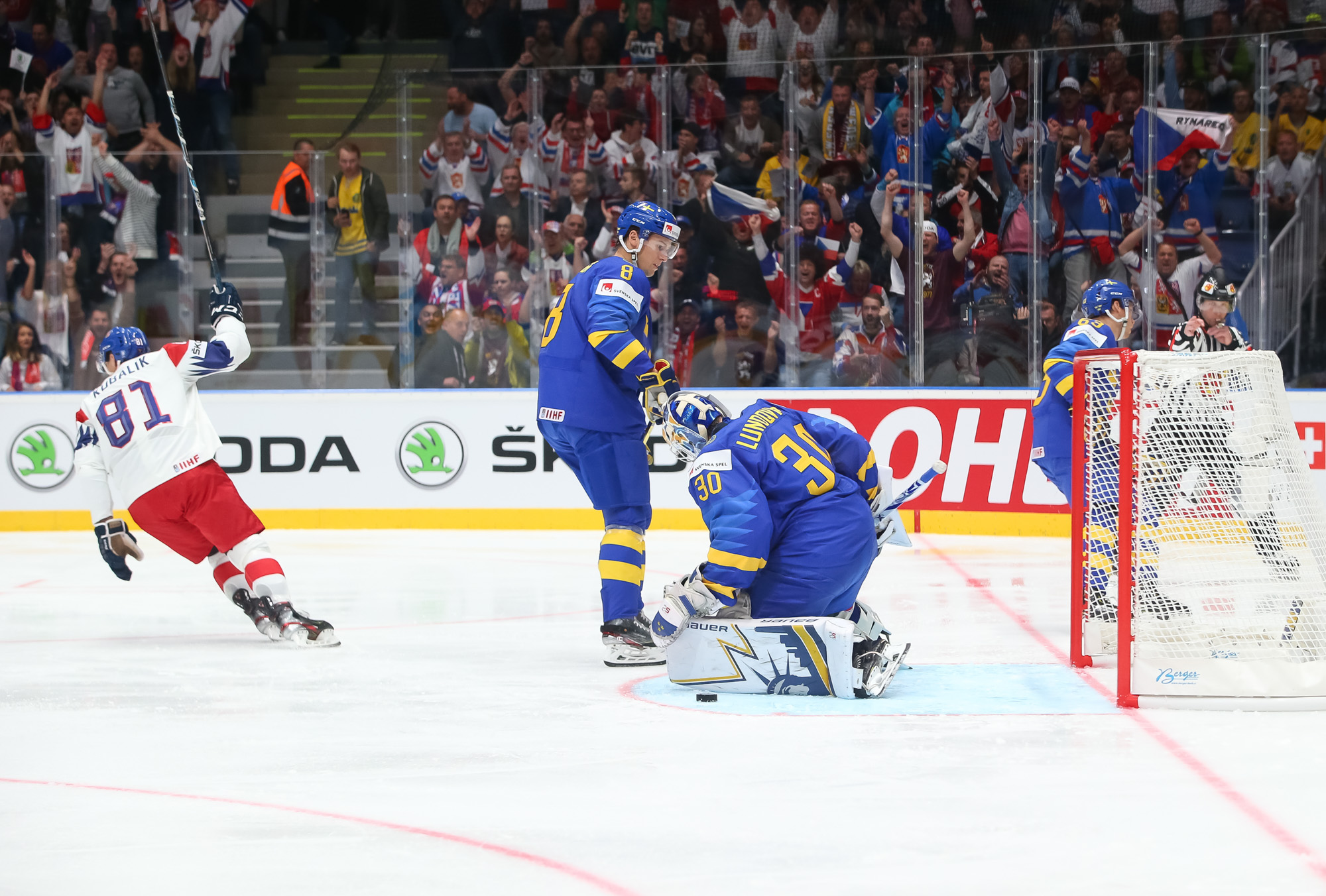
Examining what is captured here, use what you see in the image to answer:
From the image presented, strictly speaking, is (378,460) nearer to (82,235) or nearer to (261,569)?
(82,235)

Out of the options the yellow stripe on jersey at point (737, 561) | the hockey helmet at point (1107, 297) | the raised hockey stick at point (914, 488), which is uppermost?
the hockey helmet at point (1107, 297)

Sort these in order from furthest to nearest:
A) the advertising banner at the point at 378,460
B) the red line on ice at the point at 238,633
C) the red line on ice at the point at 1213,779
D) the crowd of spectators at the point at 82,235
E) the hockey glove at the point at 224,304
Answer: the crowd of spectators at the point at 82,235, the advertising banner at the point at 378,460, the hockey glove at the point at 224,304, the red line on ice at the point at 238,633, the red line on ice at the point at 1213,779

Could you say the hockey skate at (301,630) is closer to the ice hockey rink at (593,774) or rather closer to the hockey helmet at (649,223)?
the ice hockey rink at (593,774)

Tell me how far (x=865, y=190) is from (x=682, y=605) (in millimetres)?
5980

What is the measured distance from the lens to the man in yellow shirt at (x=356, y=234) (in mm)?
9930

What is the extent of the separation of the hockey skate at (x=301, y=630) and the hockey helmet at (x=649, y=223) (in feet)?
5.88

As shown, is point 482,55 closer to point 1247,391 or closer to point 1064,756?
point 1247,391

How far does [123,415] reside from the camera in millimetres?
5637

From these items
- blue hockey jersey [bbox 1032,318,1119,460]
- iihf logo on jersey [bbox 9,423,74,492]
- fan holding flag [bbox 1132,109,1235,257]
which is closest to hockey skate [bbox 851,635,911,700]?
blue hockey jersey [bbox 1032,318,1119,460]

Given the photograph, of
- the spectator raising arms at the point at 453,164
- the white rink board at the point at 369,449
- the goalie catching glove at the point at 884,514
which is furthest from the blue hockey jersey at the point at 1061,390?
the spectator raising arms at the point at 453,164

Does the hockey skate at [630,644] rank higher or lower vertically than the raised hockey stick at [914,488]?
lower

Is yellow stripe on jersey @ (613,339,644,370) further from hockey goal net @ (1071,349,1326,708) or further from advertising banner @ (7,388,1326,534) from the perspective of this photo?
advertising banner @ (7,388,1326,534)

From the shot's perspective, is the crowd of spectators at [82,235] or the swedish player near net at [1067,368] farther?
the crowd of spectators at [82,235]

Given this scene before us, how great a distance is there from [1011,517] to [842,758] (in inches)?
225
